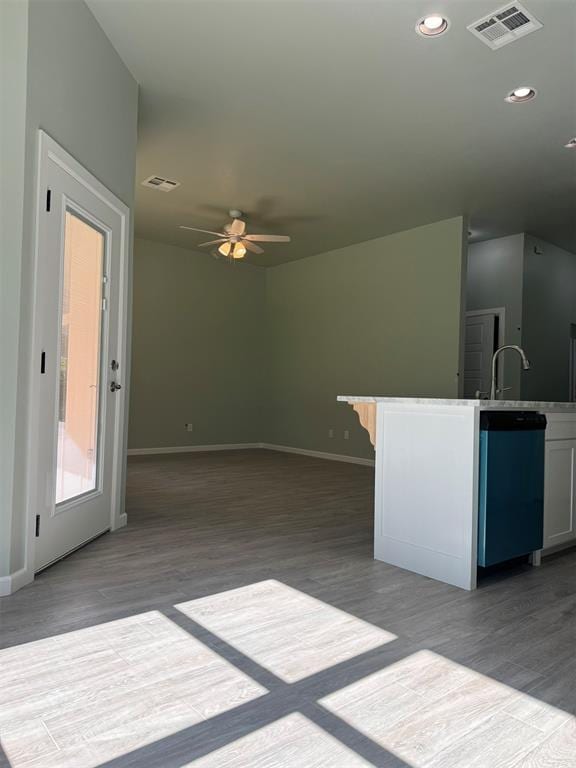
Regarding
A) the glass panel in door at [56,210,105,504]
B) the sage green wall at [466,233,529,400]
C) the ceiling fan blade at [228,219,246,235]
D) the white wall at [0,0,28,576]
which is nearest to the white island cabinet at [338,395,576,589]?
the glass panel in door at [56,210,105,504]

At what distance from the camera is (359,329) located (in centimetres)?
742

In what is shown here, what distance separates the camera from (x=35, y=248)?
96.0 inches

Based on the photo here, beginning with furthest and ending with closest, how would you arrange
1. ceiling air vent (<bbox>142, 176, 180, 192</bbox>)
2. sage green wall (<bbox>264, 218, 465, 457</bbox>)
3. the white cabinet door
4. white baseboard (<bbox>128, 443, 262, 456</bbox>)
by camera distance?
white baseboard (<bbox>128, 443, 262, 456</bbox>), sage green wall (<bbox>264, 218, 465, 457</bbox>), ceiling air vent (<bbox>142, 176, 180, 192</bbox>), the white cabinet door

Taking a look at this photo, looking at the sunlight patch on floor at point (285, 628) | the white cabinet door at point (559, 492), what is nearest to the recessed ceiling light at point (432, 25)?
the white cabinet door at point (559, 492)

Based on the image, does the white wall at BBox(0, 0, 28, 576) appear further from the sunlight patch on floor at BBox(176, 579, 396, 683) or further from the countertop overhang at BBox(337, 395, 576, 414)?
the countertop overhang at BBox(337, 395, 576, 414)

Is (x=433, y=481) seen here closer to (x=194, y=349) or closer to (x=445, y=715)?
(x=445, y=715)

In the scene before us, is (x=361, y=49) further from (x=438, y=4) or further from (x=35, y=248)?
(x=35, y=248)

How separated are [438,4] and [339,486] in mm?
3931

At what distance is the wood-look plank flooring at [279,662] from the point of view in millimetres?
1364

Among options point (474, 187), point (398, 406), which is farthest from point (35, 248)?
point (474, 187)

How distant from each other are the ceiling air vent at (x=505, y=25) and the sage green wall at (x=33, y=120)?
2164mm

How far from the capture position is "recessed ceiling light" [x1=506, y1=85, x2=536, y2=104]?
11.8 feet

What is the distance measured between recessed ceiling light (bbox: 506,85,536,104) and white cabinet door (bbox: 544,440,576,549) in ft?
7.76

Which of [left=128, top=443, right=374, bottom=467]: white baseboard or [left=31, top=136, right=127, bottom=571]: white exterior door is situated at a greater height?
[left=31, top=136, right=127, bottom=571]: white exterior door
